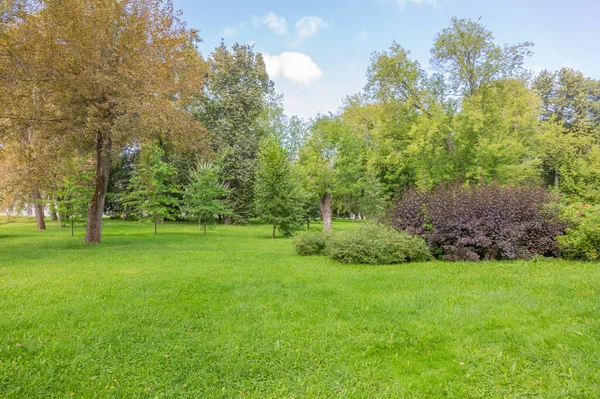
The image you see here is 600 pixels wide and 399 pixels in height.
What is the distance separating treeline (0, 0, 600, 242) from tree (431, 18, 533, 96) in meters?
0.06

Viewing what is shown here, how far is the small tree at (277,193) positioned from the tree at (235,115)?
34.4 feet

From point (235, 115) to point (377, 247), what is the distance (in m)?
24.0

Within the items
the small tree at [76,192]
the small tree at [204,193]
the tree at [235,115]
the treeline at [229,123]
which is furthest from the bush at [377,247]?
the tree at [235,115]

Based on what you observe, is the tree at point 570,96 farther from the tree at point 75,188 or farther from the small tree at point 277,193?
the tree at point 75,188

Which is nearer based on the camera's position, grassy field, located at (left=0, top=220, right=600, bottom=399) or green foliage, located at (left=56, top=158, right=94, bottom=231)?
grassy field, located at (left=0, top=220, right=600, bottom=399)

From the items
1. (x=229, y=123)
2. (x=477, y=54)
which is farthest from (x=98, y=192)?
(x=477, y=54)

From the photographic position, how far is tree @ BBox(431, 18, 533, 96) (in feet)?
56.0

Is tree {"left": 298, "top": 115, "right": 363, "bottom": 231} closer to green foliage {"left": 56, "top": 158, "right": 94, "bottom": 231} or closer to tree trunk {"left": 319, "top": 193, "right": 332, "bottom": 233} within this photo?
tree trunk {"left": 319, "top": 193, "right": 332, "bottom": 233}

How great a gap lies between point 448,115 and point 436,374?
58.8 feet

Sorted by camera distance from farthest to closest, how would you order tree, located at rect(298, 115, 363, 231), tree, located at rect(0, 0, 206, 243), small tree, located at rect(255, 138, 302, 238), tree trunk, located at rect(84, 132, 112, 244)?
tree, located at rect(298, 115, 363, 231) → small tree, located at rect(255, 138, 302, 238) → tree trunk, located at rect(84, 132, 112, 244) → tree, located at rect(0, 0, 206, 243)

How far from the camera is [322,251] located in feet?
37.0

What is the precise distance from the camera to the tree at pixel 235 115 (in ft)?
96.4

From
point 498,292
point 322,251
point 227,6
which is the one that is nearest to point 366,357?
point 498,292

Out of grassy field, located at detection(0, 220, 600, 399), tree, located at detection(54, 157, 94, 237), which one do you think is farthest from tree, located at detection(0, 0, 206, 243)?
grassy field, located at detection(0, 220, 600, 399)
